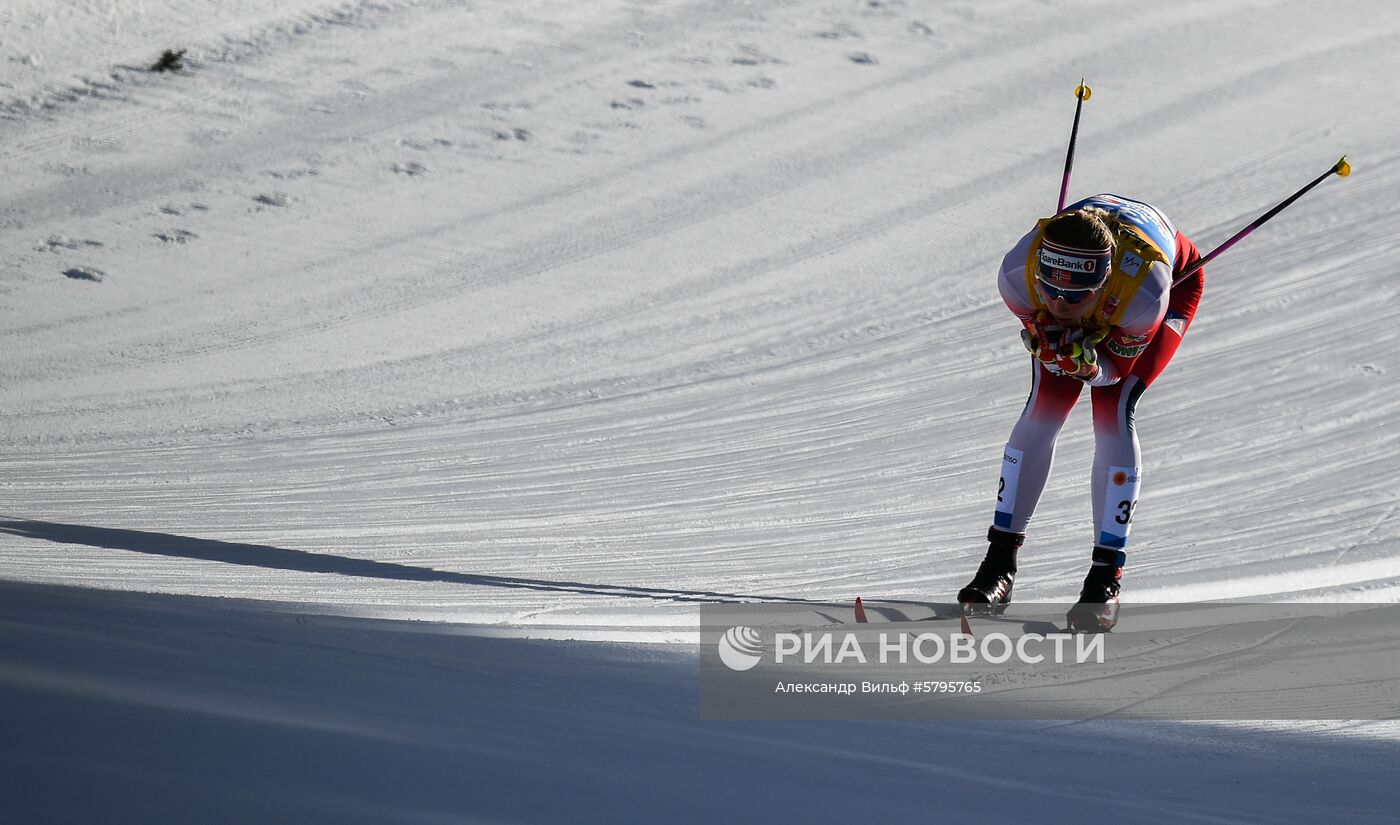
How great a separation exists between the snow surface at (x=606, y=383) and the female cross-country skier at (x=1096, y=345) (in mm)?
524

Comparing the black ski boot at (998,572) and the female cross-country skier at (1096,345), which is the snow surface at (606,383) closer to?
the black ski boot at (998,572)

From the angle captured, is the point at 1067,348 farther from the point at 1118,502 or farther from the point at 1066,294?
the point at 1118,502

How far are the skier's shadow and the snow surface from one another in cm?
3

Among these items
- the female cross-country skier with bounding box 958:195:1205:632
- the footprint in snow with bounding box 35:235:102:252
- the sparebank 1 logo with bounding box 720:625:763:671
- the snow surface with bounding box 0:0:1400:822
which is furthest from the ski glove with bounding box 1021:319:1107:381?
the footprint in snow with bounding box 35:235:102:252

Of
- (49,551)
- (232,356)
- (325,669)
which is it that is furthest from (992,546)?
(232,356)

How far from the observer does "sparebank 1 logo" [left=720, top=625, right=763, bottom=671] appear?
3.55 m

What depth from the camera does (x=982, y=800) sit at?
2.73 metres

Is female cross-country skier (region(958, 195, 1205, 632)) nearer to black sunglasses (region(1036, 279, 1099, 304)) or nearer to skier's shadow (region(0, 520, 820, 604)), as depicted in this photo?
black sunglasses (region(1036, 279, 1099, 304))

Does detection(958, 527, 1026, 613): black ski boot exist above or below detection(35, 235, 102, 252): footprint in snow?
below

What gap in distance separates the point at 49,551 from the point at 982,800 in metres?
3.02

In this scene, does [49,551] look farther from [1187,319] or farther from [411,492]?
[1187,319]

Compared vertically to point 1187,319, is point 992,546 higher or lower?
lower

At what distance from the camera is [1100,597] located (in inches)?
156

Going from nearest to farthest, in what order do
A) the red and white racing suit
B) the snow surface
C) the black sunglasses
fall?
the snow surface
the black sunglasses
the red and white racing suit
